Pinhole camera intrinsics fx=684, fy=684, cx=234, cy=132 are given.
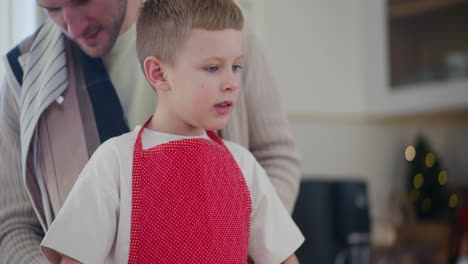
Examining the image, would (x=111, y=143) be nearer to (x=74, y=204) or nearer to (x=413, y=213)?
(x=74, y=204)

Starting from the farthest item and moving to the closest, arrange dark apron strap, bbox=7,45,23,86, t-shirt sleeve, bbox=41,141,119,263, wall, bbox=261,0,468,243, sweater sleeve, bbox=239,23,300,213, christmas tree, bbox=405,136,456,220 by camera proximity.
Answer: christmas tree, bbox=405,136,456,220
wall, bbox=261,0,468,243
sweater sleeve, bbox=239,23,300,213
dark apron strap, bbox=7,45,23,86
t-shirt sleeve, bbox=41,141,119,263

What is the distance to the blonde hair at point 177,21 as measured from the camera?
0.57 meters

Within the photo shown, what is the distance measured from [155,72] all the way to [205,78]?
0.16 ft

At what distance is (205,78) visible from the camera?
Answer: 0.57 metres

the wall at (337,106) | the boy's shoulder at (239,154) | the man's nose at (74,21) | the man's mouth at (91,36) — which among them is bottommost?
the wall at (337,106)

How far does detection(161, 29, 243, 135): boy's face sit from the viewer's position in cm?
57

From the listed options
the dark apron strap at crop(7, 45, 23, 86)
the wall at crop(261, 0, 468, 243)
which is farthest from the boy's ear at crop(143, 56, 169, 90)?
the wall at crop(261, 0, 468, 243)

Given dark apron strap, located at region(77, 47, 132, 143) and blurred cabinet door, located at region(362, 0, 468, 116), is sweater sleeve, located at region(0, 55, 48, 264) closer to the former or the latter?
dark apron strap, located at region(77, 47, 132, 143)

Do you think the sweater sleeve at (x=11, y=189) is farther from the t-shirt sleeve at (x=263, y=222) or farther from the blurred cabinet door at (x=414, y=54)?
the blurred cabinet door at (x=414, y=54)

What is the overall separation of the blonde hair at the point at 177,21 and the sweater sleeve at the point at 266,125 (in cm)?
18

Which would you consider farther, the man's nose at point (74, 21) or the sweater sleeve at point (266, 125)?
the sweater sleeve at point (266, 125)

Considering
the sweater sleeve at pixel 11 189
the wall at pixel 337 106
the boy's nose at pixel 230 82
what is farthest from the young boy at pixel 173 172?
the wall at pixel 337 106

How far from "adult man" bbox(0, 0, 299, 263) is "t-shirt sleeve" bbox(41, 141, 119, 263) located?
0.06 metres

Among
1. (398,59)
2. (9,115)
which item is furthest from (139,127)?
(398,59)
